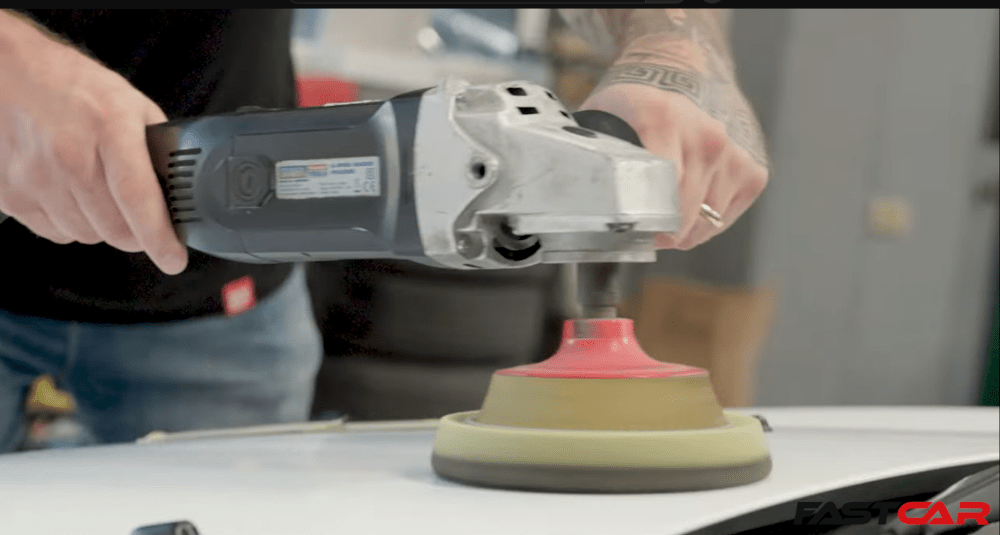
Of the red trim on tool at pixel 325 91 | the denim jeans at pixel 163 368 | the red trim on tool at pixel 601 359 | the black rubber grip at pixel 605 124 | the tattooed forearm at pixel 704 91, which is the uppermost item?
the red trim on tool at pixel 325 91

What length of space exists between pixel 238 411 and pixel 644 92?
52 cm

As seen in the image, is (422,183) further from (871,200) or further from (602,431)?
(871,200)

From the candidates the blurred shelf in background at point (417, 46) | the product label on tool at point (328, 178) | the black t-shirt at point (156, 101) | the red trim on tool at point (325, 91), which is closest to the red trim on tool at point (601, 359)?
the product label on tool at point (328, 178)

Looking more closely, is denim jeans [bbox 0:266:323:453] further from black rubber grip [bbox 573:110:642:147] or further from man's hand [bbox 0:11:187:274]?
black rubber grip [bbox 573:110:642:147]

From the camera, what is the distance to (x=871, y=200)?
335 cm

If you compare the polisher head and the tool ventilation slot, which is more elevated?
the tool ventilation slot

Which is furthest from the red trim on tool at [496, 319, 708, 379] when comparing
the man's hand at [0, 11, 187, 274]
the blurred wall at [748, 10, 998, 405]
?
the blurred wall at [748, 10, 998, 405]

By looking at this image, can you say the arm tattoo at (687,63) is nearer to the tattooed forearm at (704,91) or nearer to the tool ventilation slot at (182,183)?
the tattooed forearm at (704,91)

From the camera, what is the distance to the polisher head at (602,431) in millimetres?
541

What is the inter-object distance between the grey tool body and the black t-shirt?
30 centimetres

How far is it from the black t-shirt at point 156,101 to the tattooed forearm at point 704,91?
1.25 ft

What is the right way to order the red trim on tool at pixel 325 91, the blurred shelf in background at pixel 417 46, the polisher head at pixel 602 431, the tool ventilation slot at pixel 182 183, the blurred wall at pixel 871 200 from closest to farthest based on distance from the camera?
the polisher head at pixel 602 431, the tool ventilation slot at pixel 182 183, the red trim on tool at pixel 325 91, the blurred shelf in background at pixel 417 46, the blurred wall at pixel 871 200

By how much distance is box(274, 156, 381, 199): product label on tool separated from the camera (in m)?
0.61

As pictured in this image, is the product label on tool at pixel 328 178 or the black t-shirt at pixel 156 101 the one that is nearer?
the product label on tool at pixel 328 178
